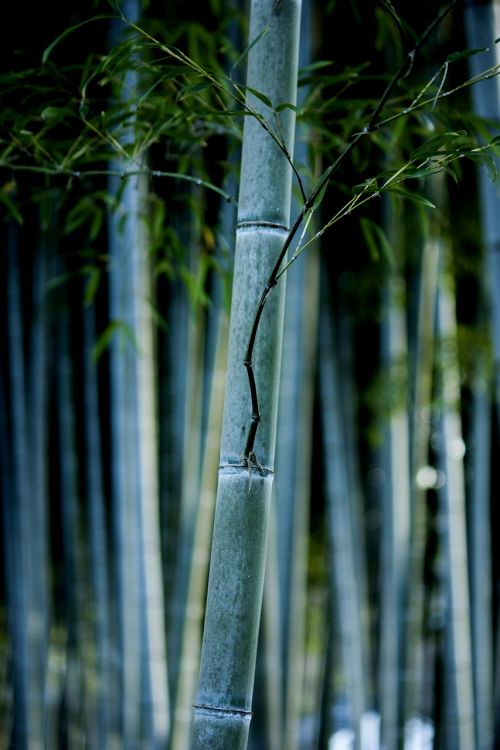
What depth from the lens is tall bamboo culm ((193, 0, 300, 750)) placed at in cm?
107

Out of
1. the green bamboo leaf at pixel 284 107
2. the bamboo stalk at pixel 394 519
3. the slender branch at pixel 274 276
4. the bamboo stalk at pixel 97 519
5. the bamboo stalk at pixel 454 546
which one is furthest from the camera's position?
the bamboo stalk at pixel 97 519

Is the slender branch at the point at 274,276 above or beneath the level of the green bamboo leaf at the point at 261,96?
beneath

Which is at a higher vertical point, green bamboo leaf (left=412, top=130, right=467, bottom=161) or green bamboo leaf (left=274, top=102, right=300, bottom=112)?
green bamboo leaf (left=274, top=102, right=300, bottom=112)

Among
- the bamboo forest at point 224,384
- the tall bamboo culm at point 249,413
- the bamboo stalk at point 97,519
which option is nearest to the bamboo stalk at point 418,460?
the bamboo forest at point 224,384

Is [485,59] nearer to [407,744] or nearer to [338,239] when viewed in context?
[338,239]

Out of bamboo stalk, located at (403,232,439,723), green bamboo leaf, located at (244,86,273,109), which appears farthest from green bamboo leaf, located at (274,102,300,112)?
bamboo stalk, located at (403,232,439,723)

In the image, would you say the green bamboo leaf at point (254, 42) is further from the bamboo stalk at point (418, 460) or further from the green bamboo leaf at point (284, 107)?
the bamboo stalk at point (418, 460)

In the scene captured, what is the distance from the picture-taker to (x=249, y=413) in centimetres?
110

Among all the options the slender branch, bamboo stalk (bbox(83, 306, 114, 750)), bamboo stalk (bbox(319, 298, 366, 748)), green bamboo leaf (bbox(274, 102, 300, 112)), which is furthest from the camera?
bamboo stalk (bbox(83, 306, 114, 750))

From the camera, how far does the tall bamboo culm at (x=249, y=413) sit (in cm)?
107

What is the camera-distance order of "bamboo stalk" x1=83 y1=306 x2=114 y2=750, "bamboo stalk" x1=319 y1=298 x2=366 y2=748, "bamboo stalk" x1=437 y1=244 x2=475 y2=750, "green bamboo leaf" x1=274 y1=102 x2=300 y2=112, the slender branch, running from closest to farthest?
the slender branch, "green bamboo leaf" x1=274 y1=102 x2=300 y2=112, "bamboo stalk" x1=437 y1=244 x2=475 y2=750, "bamboo stalk" x1=319 y1=298 x2=366 y2=748, "bamboo stalk" x1=83 y1=306 x2=114 y2=750

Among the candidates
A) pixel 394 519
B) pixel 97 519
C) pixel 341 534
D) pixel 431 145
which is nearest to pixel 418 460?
pixel 394 519

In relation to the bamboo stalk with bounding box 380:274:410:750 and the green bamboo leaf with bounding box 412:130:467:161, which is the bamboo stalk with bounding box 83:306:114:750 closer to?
the bamboo stalk with bounding box 380:274:410:750

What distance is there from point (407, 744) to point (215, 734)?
10.3 feet
